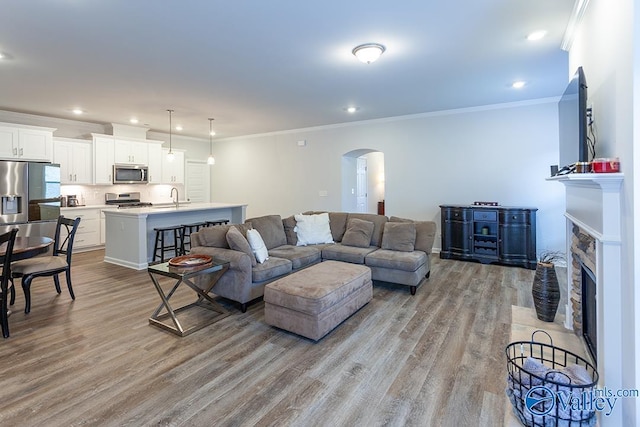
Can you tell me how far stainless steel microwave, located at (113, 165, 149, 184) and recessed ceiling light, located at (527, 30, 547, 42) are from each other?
7.58 m

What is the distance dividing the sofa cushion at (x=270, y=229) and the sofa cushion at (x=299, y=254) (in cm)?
10

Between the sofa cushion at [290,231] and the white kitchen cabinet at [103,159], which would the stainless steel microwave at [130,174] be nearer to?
the white kitchen cabinet at [103,159]

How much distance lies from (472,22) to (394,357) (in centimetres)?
287

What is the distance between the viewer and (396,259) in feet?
13.2

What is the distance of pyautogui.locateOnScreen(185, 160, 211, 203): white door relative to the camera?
29.6 ft

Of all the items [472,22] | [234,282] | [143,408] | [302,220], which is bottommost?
[143,408]

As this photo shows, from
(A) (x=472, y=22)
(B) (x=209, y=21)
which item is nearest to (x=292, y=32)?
(B) (x=209, y=21)

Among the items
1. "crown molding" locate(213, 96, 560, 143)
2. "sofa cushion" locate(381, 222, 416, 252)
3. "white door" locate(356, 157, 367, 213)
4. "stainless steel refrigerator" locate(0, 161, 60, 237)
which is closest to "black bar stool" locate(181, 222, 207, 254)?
"stainless steel refrigerator" locate(0, 161, 60, 237)

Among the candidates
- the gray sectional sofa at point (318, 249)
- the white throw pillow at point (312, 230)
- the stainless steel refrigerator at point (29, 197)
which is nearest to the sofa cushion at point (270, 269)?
the gray sectional sofa at point (318, 249)

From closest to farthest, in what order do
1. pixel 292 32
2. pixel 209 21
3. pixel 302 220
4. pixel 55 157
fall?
1. pixel 209 21
2. pixel 292 32
3. pixel 302 220
4. pixel 55 157

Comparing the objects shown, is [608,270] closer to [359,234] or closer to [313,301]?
[313,301]

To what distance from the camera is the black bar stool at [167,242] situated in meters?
5.51

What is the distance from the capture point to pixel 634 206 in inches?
56.7

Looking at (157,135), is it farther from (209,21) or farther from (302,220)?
(209,21)
